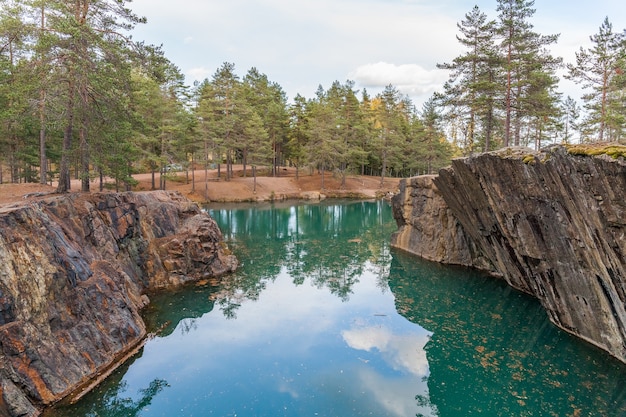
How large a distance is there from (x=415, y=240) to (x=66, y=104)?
2099cm

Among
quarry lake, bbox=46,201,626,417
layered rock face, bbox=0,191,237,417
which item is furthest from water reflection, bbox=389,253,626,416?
layered rock face, bbox=0,191,237,417

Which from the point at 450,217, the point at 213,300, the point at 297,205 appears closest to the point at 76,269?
the point at 213,300

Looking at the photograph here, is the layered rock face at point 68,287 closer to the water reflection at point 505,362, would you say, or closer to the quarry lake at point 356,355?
the quarry lake at point 356,355

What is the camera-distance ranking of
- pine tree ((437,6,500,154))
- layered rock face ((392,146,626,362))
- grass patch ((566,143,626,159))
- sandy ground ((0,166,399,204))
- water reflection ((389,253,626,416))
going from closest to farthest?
grass patch ((566,143,626,159)) < layered rock face ((392,146,626,362)) < water reflection ((389,253,626,416)) < pine tree ((437,6,500,154)) < sandy ground ((0,166,399,204))

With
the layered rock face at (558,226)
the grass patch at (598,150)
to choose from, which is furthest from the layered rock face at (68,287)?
the grass patch at (598,150)

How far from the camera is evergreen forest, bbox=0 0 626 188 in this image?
15.5 m

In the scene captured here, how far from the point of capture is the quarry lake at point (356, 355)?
9586 millimetres

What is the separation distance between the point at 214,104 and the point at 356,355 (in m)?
43.8

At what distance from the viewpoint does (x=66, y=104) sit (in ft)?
53.3

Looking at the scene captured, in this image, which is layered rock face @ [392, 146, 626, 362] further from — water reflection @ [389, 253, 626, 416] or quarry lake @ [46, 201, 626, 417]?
quarry lake @ [46, 201, 626, 417]

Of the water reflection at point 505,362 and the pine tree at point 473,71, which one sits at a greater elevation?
the pine tree at point 473,71

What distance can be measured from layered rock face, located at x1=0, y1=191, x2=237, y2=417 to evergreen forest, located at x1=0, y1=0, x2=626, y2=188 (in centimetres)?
401

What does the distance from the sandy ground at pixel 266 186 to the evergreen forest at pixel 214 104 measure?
2637mm

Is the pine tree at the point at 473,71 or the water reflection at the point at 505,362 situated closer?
the water reflection at the point at 505,362
